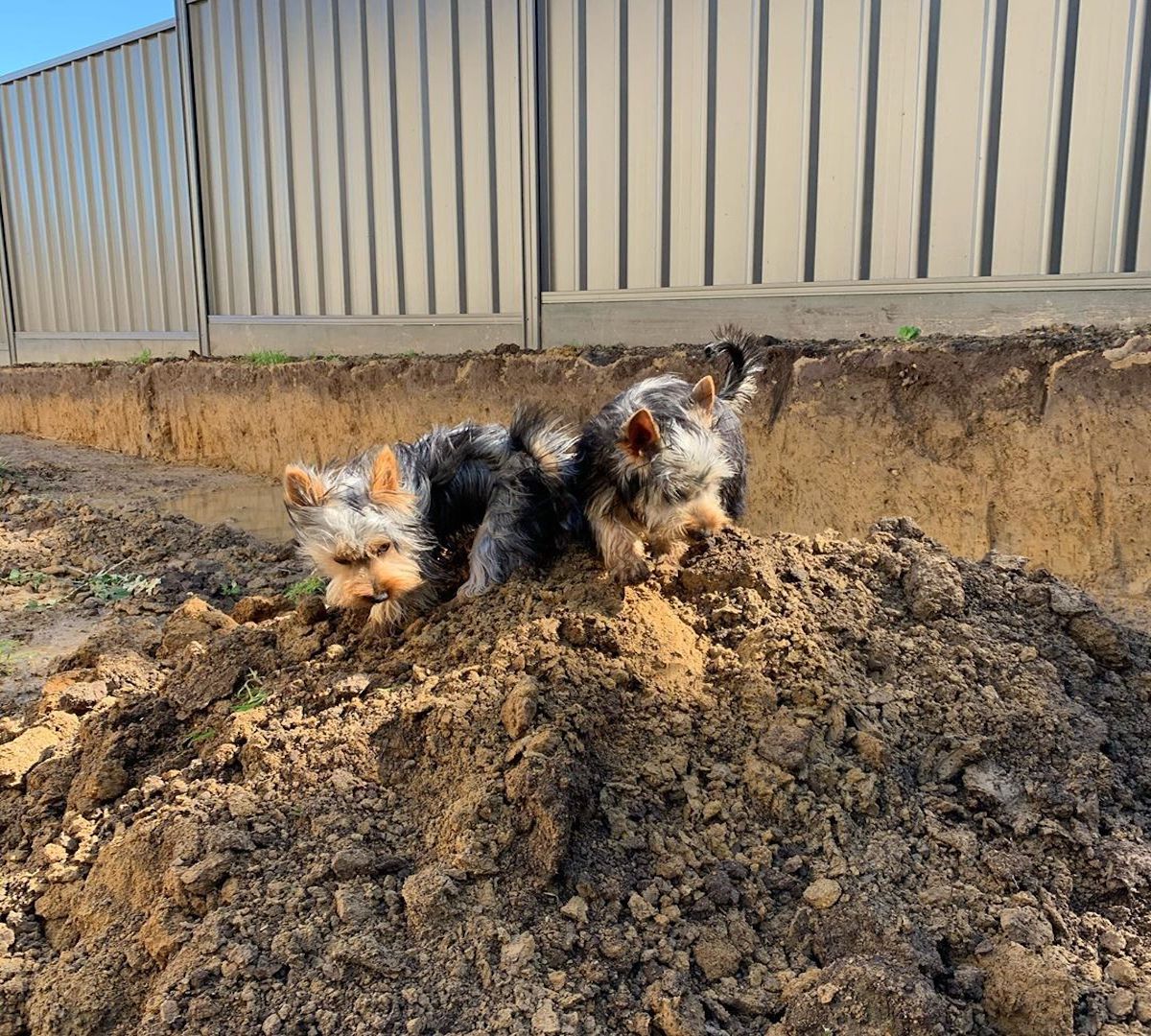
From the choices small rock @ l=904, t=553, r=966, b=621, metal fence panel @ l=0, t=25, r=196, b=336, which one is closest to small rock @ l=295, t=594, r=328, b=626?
small rock @ l=904, t=553, r=966, b=621

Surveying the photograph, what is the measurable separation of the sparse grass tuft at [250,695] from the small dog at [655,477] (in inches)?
51.0

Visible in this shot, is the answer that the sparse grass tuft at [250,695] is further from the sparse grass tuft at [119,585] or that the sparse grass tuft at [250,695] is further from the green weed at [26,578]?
the green weed at [26,578]

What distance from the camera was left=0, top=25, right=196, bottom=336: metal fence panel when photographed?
11.4m

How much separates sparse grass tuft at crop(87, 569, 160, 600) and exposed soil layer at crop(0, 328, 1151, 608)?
3113mm

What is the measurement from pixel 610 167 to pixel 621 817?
6.91 m

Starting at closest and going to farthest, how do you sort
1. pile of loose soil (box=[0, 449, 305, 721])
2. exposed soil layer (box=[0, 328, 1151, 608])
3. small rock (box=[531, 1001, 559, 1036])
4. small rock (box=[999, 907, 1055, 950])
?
small rock (box=[531, 1001, 559, 1036]) < small rock (box=[999, 907, 1055, 950]) < pile of loose soil (box=[0, 449, 305, 721]) < exposed soil layer (box=[0, 328, 1151, 608])

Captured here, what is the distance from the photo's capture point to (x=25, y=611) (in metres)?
5.40

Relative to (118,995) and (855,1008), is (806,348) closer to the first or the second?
Result: (855,1008)

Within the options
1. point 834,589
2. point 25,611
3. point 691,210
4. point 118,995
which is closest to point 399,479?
point 834,589

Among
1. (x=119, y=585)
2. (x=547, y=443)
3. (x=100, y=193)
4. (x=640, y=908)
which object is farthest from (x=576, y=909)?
(x=100, y=193)

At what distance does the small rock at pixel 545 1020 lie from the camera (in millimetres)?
1734

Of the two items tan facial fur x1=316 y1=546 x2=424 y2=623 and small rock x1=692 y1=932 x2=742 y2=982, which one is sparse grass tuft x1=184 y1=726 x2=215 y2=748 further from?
small rock x1=692 y1=932 x2=742 y2=982

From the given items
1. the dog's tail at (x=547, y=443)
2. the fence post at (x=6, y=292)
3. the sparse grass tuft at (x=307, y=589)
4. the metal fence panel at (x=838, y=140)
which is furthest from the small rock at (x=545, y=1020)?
the fence post at (x=6, y=292)

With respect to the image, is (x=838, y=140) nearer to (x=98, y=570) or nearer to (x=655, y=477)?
(x=655, y=477)
